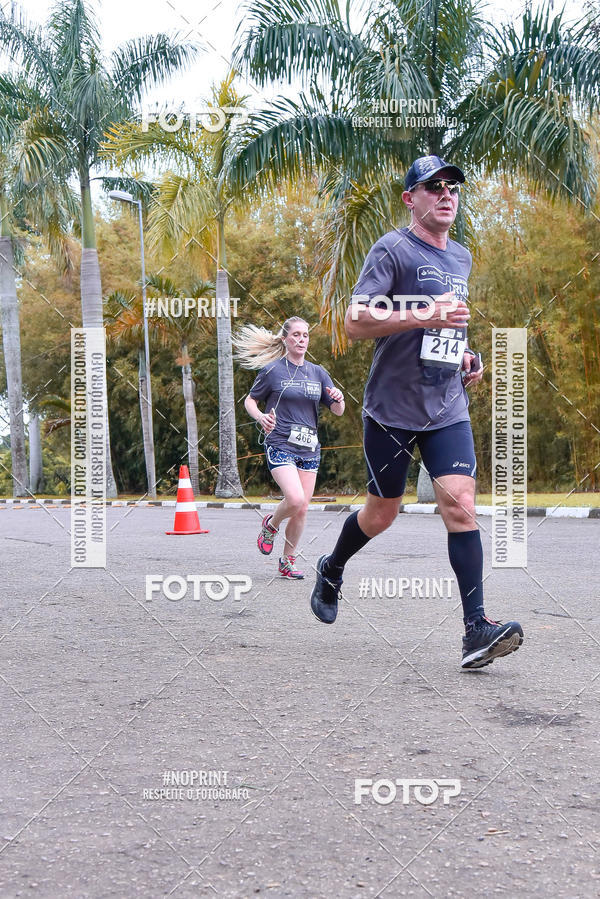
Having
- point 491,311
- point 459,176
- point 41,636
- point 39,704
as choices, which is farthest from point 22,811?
point 491,311

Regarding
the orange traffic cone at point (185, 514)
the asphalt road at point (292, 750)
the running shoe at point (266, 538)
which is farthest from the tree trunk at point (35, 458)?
the asphalt road at point (292, 750)

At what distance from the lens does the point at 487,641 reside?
3.72 metres

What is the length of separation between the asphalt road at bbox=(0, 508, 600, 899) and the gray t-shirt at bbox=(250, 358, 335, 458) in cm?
136

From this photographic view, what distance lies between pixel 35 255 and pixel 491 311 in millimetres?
20729

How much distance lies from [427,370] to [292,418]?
278cm

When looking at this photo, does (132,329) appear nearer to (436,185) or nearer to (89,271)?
(89,271)

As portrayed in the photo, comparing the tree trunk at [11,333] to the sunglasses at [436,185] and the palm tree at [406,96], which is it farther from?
the sunglasses at [436,185]

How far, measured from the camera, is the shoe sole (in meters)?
3.69

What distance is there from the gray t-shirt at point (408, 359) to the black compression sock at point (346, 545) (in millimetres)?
609

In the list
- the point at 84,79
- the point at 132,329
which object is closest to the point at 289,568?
the point at 84,79

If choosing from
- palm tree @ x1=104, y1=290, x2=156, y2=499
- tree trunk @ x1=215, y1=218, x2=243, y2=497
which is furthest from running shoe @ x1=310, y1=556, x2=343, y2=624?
palm tree @ x1=104, y1=290, x2=156, y2=499

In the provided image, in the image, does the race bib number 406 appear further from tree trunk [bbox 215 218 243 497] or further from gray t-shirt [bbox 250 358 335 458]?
tree trunk [bbox 215 218 243 497]

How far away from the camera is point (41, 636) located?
15.6ft

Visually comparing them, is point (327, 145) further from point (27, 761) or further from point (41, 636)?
point (27, 761)
